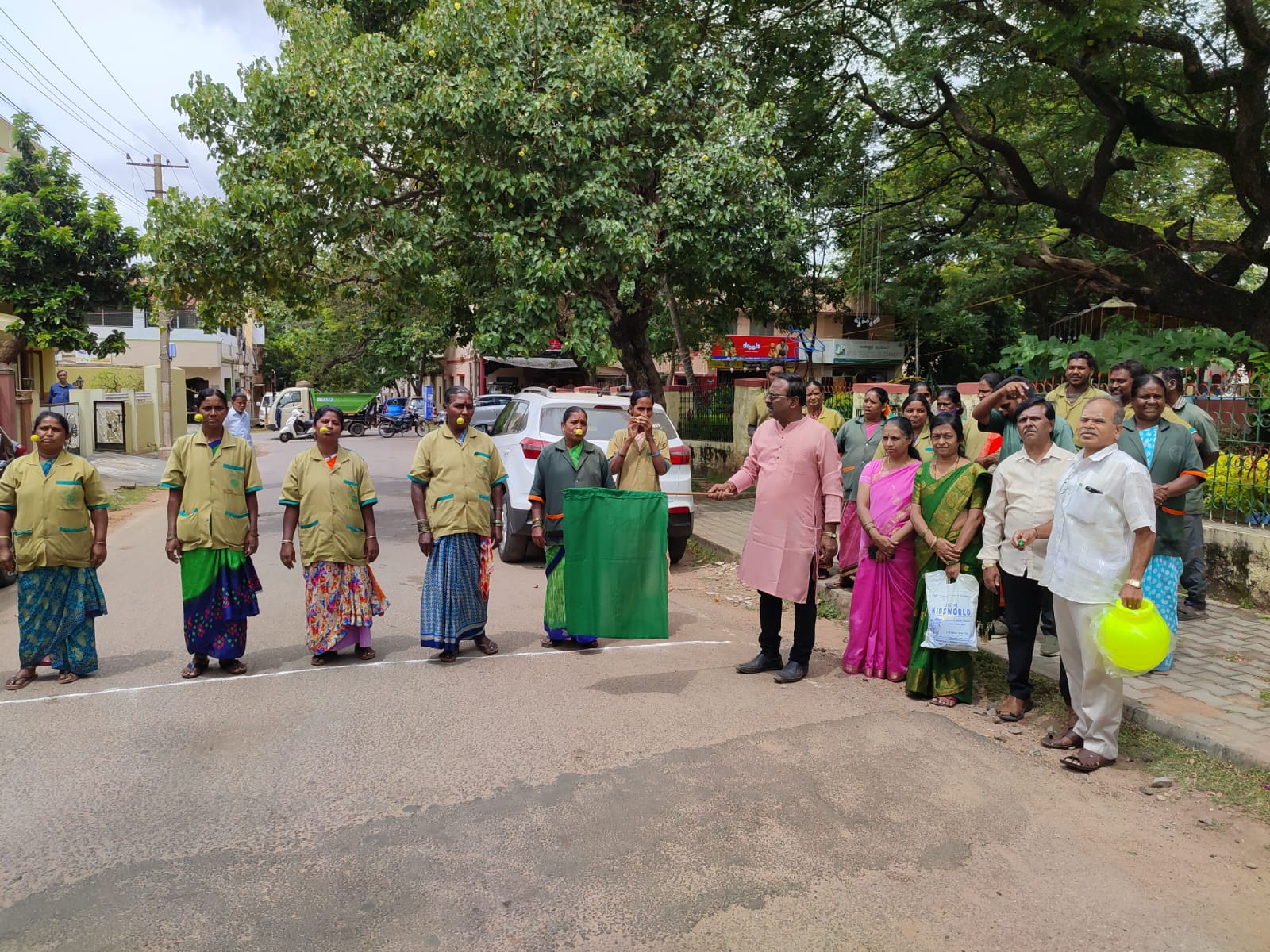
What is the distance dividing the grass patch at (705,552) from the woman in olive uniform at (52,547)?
618 centimetres

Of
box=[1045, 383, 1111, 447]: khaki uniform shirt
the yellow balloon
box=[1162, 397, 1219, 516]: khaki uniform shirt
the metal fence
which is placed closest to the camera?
the yellow balloon

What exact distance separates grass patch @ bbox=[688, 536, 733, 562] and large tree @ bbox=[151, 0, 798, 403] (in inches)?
104

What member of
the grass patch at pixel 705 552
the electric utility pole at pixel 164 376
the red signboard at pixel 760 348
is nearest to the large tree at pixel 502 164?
the grass patch at pixel 705 552

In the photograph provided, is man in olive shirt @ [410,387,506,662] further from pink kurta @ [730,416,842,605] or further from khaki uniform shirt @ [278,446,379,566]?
pink kurta @ [730,416,842,605]

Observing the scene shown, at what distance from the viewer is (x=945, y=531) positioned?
5367 millimetres

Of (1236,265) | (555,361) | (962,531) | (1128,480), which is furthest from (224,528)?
(555,361)

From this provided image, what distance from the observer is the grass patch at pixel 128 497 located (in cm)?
1512

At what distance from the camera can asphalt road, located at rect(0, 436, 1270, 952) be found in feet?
10.1

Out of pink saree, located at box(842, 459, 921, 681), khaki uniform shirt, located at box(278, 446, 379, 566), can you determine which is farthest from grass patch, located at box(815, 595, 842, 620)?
khaki uniform shirt, located at box(278, 446, 379, 566)

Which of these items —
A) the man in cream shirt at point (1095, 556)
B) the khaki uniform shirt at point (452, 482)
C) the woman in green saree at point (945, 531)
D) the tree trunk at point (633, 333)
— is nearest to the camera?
the man in cream shirt at point (1095, 556)

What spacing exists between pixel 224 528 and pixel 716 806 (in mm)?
3539

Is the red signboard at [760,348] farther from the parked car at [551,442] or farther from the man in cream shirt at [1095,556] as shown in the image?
the man in cream shirt at [1095,556]

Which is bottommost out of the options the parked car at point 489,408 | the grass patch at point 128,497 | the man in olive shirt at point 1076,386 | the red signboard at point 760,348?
the grass patch at point 128,497

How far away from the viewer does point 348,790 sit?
405cm
